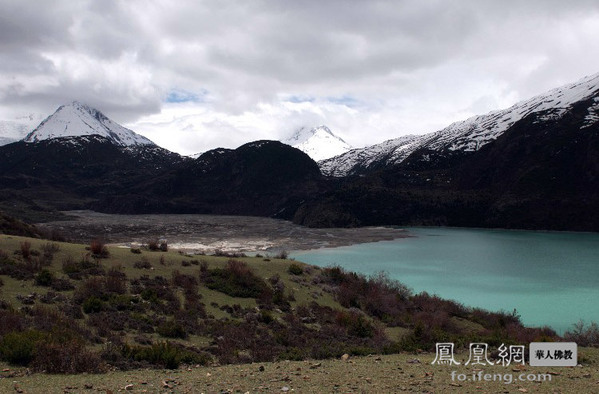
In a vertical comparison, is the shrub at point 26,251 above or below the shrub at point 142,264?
above

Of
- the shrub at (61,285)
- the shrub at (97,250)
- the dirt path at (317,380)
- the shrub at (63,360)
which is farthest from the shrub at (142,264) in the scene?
the dirt path at (317,380)

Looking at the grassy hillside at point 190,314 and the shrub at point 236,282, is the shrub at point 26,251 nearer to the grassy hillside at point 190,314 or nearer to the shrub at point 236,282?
the grassy hillside at point 190,314

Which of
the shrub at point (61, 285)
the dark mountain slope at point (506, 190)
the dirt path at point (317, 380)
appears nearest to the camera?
the dirt path at point (317, 380)

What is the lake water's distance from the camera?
3931 cm

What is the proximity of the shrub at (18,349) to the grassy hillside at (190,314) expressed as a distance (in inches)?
1.1

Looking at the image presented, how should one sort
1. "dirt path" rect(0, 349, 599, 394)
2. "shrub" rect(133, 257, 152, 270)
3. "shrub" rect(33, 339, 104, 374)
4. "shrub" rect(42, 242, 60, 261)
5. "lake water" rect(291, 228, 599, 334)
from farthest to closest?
"lake water" rect(291, 228, 599, 334), "shrub" rect(133, 257, 152, 270), "shrub" rect(42, 242, 60, 261), "shrub" rect(33, 339, 104, 374), "dirt path" rect(0, 349, 599, 394)

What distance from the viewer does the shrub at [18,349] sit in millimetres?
11273

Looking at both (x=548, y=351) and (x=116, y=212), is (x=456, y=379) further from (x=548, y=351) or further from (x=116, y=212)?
(x=116, y=212)

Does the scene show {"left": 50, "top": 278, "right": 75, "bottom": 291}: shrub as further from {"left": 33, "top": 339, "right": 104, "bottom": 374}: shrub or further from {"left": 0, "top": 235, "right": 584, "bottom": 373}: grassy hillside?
{"left": 33, "top": 339, "right": 104, "bottom": 374}: shrub

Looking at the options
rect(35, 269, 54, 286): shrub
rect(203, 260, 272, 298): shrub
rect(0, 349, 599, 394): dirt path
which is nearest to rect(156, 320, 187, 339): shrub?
rect(0, 349, 599, 394): dirt path

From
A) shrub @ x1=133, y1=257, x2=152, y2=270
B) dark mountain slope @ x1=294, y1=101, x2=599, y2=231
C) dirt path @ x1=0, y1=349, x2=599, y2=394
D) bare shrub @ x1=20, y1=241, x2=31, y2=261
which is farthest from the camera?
dark mountain slope @ x1=294, y1=101, x2=599, y2=231

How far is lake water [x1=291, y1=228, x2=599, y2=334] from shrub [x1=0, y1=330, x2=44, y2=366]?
105 ft

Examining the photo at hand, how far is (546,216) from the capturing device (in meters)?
122

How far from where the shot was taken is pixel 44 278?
1902 centimetres
